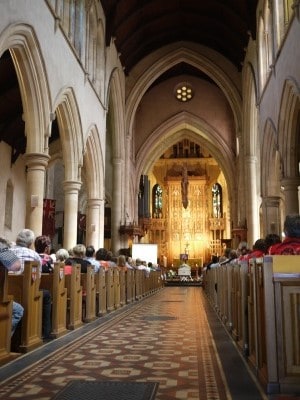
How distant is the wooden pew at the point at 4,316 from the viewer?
3.75m

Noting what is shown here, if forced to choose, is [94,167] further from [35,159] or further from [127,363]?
[127,363]

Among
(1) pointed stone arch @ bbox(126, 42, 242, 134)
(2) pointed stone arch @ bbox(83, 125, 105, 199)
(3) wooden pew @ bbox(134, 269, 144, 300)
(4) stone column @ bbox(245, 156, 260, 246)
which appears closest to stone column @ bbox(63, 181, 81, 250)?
(3) wooden pew @ bbox(134, 269, 144, 300)

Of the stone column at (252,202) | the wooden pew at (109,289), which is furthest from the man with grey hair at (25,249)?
the stone column at (252,202)

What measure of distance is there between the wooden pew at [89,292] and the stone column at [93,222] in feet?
26.0

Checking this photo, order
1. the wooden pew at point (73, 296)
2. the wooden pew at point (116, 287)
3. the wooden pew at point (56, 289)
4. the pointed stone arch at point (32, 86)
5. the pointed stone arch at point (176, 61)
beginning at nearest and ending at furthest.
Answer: the wooden pew at point (56, 289) < the wooden pew at point (73, 296) < the wooden pew at point (116, 287) < the pointed stone arch at point (32, 86) < the pointed stone arch at point (176, 61)

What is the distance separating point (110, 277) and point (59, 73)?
5394mm

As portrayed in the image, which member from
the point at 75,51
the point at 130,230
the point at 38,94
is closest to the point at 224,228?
the point at 130,230

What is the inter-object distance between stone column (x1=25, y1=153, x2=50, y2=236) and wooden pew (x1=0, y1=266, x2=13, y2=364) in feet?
20.1

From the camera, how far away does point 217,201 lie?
3153 centimetres

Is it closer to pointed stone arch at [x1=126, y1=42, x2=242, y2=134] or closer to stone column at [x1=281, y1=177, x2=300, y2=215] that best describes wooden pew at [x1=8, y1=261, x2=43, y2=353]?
stone column at [x1=281, y1=177, x2=300, y2=215]

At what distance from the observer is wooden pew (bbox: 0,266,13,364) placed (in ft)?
12.3

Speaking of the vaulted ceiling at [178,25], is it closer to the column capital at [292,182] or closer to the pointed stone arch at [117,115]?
the pointed stone arch at [117,115]

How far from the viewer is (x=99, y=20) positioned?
15234mm

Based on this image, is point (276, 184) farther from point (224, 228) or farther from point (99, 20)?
point (224, 228)
